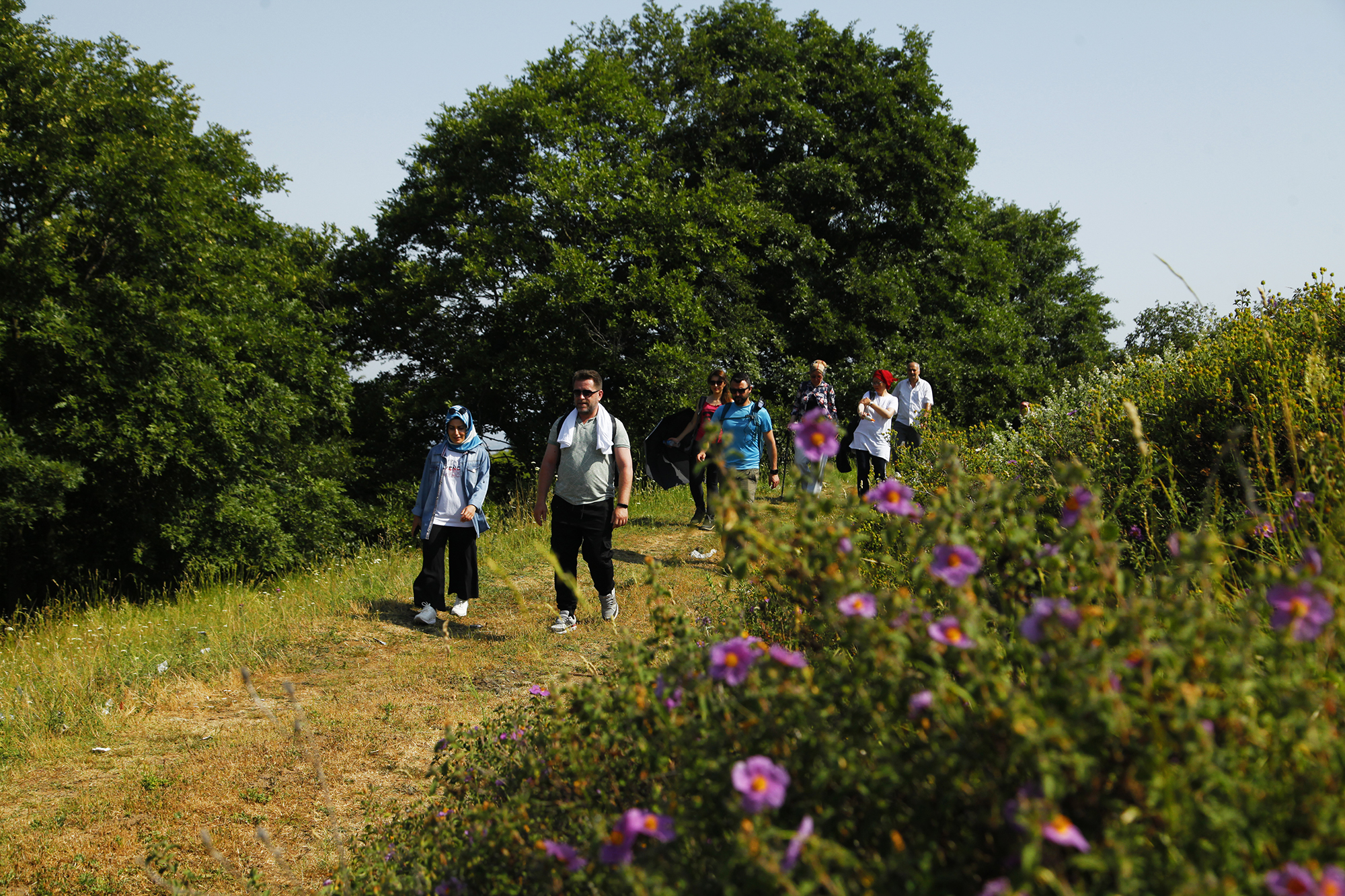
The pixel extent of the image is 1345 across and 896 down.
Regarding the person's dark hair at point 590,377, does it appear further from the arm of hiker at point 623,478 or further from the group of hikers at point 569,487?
the arm of hiker at point 623,478

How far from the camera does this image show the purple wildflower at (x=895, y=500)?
1873mm

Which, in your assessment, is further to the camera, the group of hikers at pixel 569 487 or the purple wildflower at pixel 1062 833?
the group of hikers at pixel 569 487

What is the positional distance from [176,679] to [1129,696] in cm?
634

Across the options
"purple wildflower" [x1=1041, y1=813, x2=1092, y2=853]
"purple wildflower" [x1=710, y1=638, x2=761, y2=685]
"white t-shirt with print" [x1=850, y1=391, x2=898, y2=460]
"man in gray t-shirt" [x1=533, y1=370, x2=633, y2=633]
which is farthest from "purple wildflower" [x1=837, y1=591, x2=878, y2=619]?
"white t-shirt with print" [x1=850, y1=391, x2=898, y2=460]

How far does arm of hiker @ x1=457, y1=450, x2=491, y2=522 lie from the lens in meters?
7.16

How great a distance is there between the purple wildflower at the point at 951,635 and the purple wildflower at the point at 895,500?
0.33 m

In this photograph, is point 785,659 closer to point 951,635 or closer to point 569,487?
point 951,635

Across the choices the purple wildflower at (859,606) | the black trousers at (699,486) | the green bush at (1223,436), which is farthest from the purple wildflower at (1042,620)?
the black trousers at (699,486)

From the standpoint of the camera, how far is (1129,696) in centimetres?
137

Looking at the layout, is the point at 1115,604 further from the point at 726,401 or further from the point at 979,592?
the point at 726,401

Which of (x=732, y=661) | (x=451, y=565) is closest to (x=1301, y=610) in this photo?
(x=732, y=661)

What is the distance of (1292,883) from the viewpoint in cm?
116

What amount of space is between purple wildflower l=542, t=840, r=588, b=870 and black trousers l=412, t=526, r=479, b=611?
5.60 m

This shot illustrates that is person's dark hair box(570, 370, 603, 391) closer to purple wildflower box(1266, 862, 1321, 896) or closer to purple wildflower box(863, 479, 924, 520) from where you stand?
purple wildflower box(863, 479, 924, 520)
